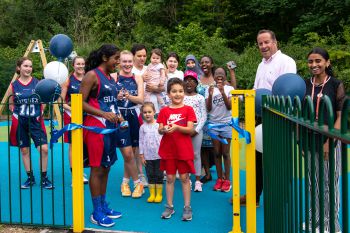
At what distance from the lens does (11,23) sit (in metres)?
31.7

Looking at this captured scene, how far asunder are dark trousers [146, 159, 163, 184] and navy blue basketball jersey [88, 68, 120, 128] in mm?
1155

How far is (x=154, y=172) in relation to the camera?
581 centimetres

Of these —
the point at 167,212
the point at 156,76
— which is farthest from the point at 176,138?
the point at 156,76

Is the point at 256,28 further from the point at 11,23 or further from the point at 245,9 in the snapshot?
the point at 11,23

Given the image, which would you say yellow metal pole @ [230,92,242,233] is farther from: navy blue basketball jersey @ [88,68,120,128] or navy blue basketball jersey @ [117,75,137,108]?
navy blue basketball jersey @ [117,75,137,108]

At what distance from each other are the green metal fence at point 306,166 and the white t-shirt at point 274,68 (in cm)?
192

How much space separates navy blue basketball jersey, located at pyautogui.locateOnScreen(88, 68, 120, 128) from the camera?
471 centimetres

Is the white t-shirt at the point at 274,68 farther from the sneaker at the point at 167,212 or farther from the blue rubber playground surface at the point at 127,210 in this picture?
the sneaker at the point at 167,212

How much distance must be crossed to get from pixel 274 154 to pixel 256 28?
22.7 m

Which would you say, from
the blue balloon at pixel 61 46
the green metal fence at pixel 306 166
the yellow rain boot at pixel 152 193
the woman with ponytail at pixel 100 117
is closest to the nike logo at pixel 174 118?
the woman with ponytail at pixel 100 117

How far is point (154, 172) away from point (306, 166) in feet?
12.9

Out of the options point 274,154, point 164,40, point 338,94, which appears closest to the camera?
point 274,154

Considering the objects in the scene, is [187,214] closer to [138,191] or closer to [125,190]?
[138,191]

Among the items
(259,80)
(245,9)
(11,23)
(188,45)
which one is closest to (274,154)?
(259,80)
